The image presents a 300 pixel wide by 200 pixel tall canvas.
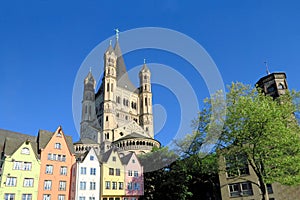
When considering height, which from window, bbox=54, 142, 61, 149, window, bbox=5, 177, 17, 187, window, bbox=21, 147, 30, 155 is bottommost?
window, bbox=5, 177, 17, 187

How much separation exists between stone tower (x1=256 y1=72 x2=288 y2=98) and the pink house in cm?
4222

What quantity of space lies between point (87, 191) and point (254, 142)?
28623 millimetres

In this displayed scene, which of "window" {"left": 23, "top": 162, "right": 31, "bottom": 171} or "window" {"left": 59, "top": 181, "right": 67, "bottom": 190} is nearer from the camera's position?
"window" {"left": 23, "top": 162, "right": 31, "bottom": 171}

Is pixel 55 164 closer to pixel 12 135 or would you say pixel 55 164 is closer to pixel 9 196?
pixel 9 196

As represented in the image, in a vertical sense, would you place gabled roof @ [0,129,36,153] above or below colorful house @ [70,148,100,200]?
above

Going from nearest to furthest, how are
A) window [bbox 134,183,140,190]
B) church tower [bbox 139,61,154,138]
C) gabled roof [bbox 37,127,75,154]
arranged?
gabled roof [bbox 37,127,75,154]
window [bbox 134,183,140,190]
church tower [bbox 139,61,154,138]

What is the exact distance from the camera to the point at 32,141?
41812 mm

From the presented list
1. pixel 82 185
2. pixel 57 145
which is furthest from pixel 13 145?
pixel 82 185

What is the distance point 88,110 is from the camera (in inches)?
3949

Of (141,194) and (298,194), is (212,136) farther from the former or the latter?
(141,194)

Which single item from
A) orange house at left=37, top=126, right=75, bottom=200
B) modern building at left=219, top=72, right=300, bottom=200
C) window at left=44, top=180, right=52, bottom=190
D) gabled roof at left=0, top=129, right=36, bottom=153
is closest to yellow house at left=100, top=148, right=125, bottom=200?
orange house at left=37, top=126, right=75, bottom=200

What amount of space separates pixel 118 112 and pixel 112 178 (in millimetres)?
56148

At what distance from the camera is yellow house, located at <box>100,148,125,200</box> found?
42375 millimetres

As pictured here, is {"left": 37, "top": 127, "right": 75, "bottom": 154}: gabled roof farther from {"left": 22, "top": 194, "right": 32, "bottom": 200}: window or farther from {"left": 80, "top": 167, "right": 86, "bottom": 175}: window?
{"left": 22, "top": 194, "right": 32, "bottom": 200}: window
